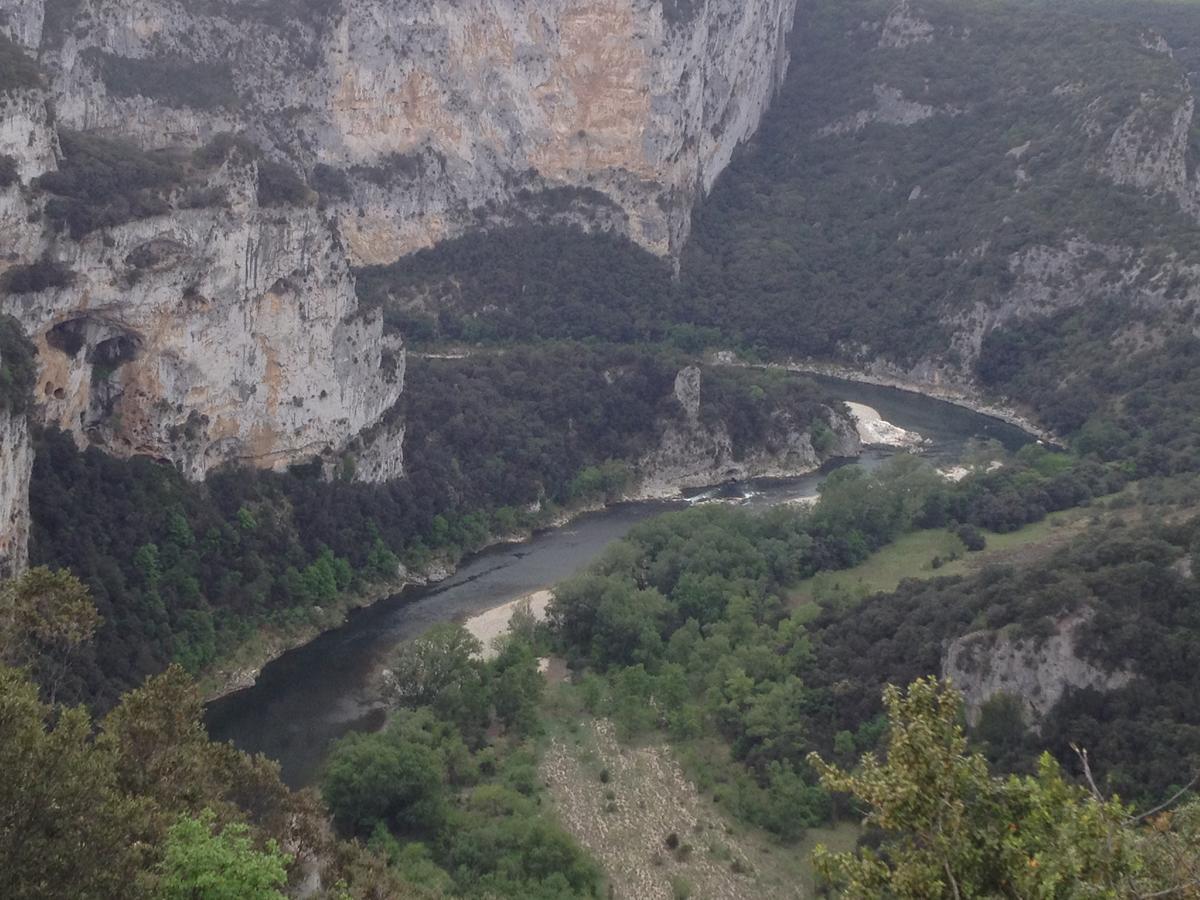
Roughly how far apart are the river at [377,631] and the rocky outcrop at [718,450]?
1325mm

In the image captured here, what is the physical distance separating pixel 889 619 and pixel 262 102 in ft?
168

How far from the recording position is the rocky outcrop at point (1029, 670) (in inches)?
1171

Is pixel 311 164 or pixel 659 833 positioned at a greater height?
pixel 311 164

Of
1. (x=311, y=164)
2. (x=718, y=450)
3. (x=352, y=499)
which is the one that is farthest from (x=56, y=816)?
(x=311, y=164)

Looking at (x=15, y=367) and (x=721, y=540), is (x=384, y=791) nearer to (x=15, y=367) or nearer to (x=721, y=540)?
(x=15, y=367)

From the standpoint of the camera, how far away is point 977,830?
10.9m

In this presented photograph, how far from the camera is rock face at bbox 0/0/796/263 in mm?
70062

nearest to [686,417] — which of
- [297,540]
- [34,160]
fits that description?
[297,540]

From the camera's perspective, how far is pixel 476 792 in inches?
1244

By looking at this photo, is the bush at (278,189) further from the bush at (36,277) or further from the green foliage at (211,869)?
the green foliage at (211,869)

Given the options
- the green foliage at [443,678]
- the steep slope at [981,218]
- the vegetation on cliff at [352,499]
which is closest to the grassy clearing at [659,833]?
the green foliage at [443,678]

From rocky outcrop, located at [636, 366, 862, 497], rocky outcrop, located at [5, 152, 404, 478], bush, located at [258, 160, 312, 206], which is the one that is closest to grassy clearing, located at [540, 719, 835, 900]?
rocky outcrop, located at [5, 152, 404, 478]

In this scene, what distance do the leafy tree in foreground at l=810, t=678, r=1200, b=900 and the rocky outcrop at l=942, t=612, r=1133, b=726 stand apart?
1933cm

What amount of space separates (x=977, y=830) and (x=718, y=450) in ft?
179
